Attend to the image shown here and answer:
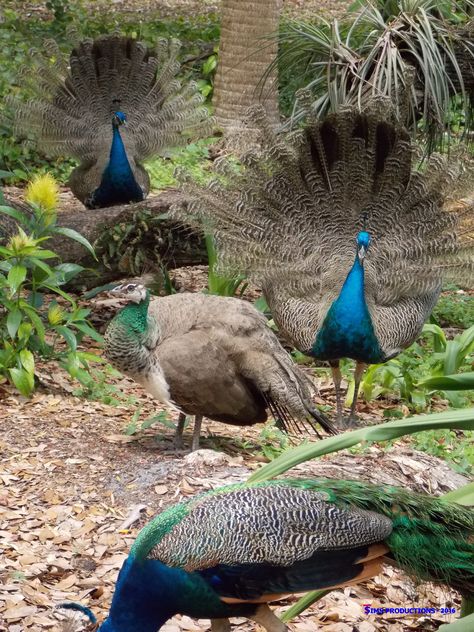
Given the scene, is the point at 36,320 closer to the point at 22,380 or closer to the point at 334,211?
the point at 22,380

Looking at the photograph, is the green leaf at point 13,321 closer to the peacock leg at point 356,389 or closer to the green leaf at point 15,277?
the green leaf at point 15,277

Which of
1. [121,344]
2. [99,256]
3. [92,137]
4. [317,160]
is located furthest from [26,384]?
[92,137]

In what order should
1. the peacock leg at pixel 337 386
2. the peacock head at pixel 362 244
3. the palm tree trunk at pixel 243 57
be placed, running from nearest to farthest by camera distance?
1. the peacock head at pixel 362 244
2. the peacock leg at pixel 337 386
3. the palm tree trunk at pixel 243 57

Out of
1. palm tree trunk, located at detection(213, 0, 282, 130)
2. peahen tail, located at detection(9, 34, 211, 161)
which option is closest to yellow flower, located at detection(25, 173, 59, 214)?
peahen tail, located at detection(9, 34, 211, 161)

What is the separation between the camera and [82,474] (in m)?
5.04

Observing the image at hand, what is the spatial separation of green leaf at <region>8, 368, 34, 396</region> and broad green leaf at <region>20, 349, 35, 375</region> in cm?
3

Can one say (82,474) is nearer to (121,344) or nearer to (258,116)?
(121,344)

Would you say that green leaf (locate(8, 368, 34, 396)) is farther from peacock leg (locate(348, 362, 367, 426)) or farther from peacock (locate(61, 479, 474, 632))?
peacock (locate(61, 479, 474, 632))

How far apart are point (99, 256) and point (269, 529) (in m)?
4.78

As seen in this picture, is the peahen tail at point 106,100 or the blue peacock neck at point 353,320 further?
the peahen tail at point 106,100

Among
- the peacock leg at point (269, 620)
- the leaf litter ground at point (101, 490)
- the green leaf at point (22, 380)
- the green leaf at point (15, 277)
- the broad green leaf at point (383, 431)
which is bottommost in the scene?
the leaf litter ground at point (101, 490)

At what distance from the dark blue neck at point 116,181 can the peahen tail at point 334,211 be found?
7.36 feet

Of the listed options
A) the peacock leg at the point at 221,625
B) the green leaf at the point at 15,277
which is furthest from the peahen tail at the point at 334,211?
the peacock leg at the point at 221,625

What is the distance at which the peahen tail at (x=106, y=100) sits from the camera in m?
9.63
